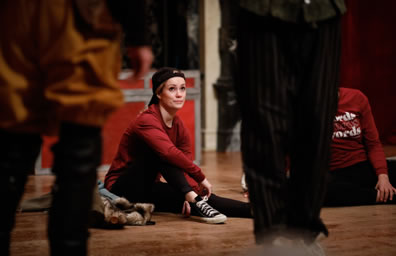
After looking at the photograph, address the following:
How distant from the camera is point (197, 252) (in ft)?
7.13

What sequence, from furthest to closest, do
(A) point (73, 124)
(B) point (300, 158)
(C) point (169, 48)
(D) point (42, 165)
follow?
1. (C) point (169, 48)
2. (D) point (42, 165)
3. (B) point (300, 158)
4. (A) point (73, 124)

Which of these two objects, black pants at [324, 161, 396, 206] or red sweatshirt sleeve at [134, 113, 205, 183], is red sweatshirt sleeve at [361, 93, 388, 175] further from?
red sweatshirt sleeve at [134, 113, 205, 183]

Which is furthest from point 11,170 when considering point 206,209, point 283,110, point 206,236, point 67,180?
point 206,209

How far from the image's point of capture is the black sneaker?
280cm

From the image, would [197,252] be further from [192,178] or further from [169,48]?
[169,48]

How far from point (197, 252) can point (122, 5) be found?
1074mm

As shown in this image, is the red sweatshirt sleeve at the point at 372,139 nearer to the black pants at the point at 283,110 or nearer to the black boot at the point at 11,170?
the black pants at the point at 283,110

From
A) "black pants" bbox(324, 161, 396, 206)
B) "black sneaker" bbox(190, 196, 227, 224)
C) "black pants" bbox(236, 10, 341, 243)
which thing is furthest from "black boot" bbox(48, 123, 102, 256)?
"black pants" bbox(324, 161, 396, 206)

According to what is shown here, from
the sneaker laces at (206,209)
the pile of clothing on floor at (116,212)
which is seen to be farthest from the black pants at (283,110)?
the sneaker laces at (206,209)

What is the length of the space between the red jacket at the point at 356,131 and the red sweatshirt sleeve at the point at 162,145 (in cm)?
83

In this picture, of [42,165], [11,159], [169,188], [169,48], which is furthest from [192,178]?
[169,48]

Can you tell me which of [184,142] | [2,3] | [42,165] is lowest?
[42,165]

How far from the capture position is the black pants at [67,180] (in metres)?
1.30

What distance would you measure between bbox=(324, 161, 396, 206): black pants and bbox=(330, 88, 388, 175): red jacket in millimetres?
47
